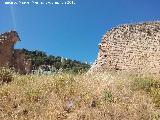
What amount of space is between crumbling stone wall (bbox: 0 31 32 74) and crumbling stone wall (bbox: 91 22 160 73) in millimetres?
6963

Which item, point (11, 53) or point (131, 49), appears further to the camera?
point (11, 53)

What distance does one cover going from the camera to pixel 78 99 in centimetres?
1127

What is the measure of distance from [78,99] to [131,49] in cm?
1230

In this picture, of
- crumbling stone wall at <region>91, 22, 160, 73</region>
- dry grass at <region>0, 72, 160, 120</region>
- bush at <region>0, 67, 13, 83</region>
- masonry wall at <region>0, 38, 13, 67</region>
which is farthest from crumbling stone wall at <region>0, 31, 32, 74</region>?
dry grass at <region>0, 72, 160, 120</region>

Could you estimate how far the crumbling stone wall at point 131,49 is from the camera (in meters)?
22.2

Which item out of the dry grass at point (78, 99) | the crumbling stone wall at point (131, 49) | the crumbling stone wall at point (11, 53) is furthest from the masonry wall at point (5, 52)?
the dry grass at point (78, 99)

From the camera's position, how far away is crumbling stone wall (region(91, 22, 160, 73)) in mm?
22188

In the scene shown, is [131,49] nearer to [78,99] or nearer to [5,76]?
[5,76]

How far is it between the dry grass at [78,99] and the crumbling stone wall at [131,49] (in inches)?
346

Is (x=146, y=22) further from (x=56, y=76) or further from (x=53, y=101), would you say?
(x=53, y=101)

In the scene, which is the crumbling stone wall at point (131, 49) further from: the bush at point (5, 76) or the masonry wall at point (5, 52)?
the bush at point (5, 76)

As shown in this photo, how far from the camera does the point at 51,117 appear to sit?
1020cm

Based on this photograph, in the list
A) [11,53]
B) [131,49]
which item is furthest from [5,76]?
[11,53]

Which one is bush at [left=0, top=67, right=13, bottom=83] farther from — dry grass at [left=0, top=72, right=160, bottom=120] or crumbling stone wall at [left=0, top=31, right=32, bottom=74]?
crumbling stone wall at [left=0, top=31, right=32, bottom=74]
